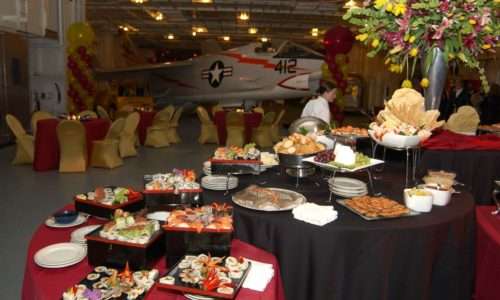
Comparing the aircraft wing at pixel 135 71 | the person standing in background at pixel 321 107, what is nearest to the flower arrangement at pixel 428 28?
the person standing in background at pixel 321 107

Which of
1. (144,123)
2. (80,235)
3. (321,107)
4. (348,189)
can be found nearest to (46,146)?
(144,123)

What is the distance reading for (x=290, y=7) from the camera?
10.7 metres

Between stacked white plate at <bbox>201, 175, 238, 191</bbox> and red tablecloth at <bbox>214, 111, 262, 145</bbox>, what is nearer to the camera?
stacked white plate at <bbox>201, 175, 238, 191</bbox>

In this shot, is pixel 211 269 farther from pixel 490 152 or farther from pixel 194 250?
pixel 490 152

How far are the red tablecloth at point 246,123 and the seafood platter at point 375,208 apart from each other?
653cm

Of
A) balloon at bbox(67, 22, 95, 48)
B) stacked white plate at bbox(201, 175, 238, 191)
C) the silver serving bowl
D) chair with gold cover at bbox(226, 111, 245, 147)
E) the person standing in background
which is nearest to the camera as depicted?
stacked white plate at bbox(201, 175, 238, 191)

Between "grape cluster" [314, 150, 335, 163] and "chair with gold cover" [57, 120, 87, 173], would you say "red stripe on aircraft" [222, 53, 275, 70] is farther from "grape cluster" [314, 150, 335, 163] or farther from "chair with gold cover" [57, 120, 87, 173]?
"grape cluster" [314, 150, 335, 163]

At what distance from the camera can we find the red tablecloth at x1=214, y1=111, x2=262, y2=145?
8453mm

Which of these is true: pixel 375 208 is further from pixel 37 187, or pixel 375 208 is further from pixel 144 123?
pixel 144 123

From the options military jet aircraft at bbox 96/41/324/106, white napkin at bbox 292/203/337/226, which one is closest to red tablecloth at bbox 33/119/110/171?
white napkin at bbox 292/203/337/226

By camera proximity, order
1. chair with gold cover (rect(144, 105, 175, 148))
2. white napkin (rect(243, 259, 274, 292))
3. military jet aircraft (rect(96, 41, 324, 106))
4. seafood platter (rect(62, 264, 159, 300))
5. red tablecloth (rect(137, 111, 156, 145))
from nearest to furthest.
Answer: seafood platter (rect(62, 264, 159, 300))
white napkin (rect(243, 259, 274, 292))
chair with gold cover (rect(144, 105, 175, 148))
red tablecloth (rect(137, 111, 156, 145))
military jet aircraft (rect(96, 41, 324, 106))

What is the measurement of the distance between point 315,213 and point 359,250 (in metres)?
0.25

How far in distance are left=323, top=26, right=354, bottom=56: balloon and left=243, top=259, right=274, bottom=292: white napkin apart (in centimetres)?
715

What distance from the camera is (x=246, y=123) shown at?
334 inches
